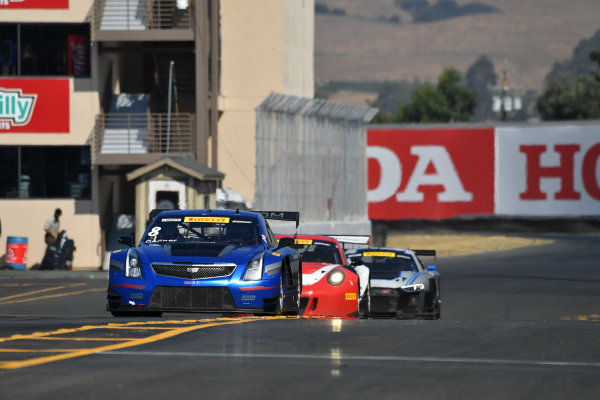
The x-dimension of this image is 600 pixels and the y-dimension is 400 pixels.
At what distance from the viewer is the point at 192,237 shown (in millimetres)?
15656

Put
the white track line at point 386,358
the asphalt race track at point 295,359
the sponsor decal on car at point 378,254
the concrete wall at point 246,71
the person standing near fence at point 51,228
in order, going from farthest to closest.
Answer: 1. the concrete wall at point 246,71
2. the person standing near fence at point 51,228
3. the sponsor decal on car at point 378,254
4. the white track line at point 386,358
5. the asphalt race track at point 295,359

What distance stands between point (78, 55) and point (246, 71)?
31.2 feet

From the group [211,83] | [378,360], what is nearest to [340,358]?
[378,360]

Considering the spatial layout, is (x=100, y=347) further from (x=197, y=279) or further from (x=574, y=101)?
(x=574, y=101)

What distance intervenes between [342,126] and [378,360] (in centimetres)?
3941

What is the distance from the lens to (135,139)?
37.3 m

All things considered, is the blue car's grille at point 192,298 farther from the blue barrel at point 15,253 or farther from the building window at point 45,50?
the building window at point 45,50

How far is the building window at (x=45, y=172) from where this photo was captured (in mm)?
37125

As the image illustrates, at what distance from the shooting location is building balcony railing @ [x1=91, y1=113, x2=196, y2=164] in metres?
36.3

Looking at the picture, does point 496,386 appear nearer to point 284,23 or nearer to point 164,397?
point 164,397

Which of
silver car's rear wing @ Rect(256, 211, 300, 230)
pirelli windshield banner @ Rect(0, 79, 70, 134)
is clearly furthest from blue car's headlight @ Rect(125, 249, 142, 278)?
pirelli windshield banner @ Rect(0, 79, 70, 134)

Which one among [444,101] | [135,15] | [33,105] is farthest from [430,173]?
[444,101]

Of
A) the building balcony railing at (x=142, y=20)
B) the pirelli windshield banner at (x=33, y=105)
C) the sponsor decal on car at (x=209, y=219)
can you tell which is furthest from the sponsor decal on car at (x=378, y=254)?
the pirelli windshield banner at (x=33, y=105)

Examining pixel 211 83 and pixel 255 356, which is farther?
pixel 211 83
